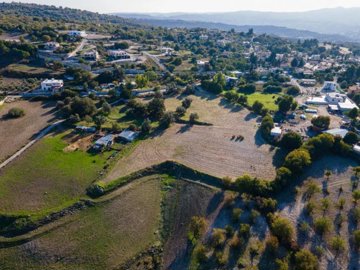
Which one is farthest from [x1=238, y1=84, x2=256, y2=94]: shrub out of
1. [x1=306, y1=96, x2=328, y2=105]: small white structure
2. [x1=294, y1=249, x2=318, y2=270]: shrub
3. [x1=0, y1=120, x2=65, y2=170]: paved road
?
[x1=294, y1=249, x2=318, y2=270]: shrub

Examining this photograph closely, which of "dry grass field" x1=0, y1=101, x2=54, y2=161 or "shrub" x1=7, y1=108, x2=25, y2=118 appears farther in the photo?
"shrub" x1=7, y1=108, x2=25, y2=118

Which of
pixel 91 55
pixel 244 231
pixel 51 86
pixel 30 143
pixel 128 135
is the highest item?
pixel 91 55

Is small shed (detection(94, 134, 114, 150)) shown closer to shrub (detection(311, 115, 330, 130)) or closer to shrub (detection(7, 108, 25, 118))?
shrub (detection(7, 108, 25, 118))

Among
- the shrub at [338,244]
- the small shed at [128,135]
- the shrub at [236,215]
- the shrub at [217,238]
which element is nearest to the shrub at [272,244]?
the shrub at [236,215]

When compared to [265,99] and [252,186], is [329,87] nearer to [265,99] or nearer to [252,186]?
[265,99]

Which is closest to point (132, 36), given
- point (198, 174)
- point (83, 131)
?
point (83, 131)

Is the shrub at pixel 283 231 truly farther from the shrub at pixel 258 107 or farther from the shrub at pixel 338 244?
the shrub at pixel 258 107

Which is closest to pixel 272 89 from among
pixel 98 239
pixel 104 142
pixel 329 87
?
pixel 329 87
